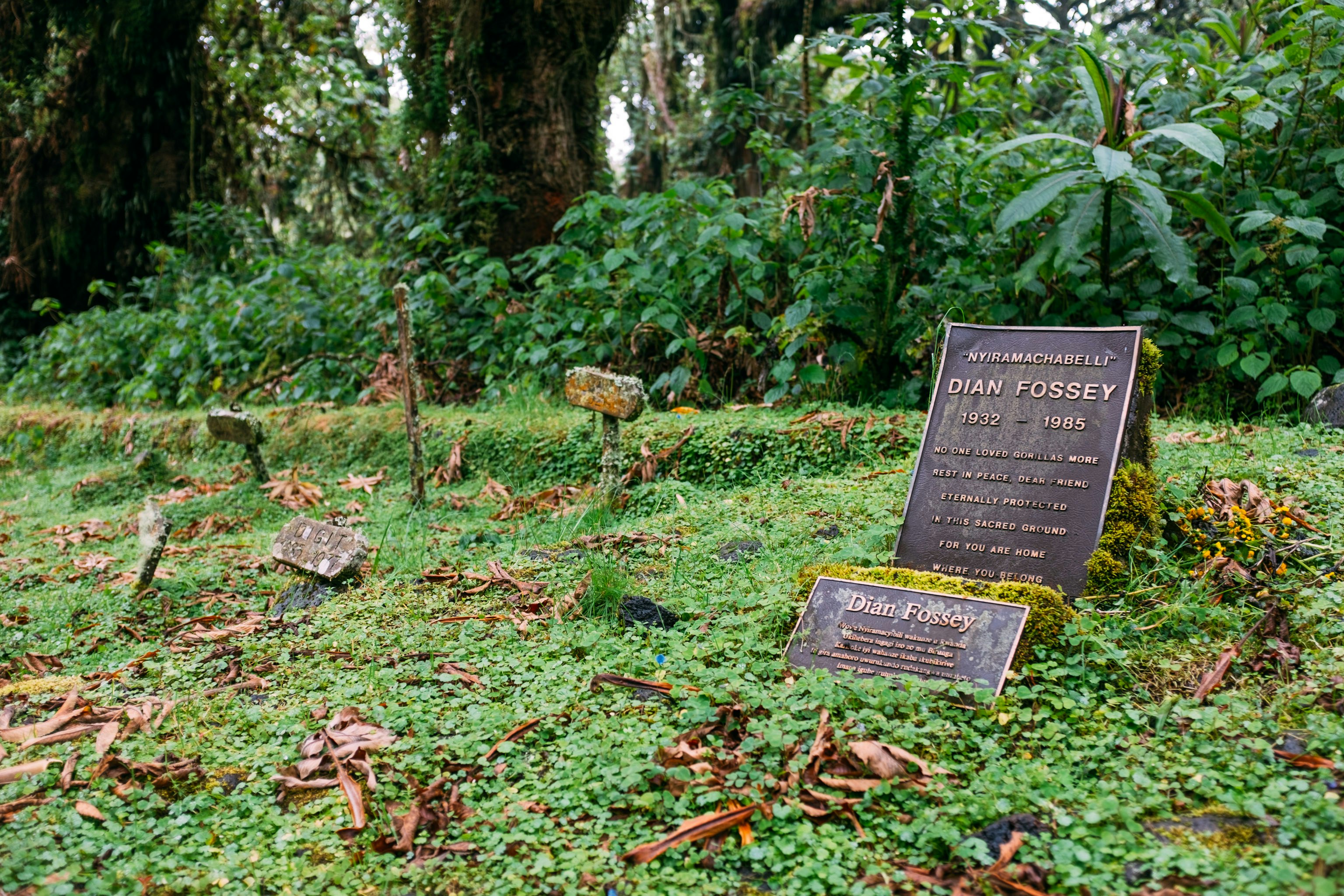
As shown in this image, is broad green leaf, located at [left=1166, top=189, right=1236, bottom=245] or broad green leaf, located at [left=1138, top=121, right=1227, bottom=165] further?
broad green leaf, located at [left=1166, top=189, right=1236, bottom=245]

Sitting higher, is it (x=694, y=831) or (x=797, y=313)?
(x=797, y=313)

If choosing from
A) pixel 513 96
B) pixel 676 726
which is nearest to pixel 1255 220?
pixel 676 726

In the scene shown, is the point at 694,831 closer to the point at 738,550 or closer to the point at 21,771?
the point at 21,771

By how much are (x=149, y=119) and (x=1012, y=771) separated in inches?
567

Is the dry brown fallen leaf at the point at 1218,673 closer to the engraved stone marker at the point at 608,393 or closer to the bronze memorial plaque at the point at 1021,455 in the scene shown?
the bronze memorial plaque at the point at 1021,455

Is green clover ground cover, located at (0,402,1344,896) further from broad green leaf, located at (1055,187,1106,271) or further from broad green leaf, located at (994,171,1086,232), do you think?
broad green leaf, located at (994,171,1086,232)

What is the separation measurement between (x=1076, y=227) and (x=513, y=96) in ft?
19.8

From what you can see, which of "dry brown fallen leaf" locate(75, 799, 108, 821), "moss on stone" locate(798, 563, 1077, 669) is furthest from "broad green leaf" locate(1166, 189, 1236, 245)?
"dry brown fallen leaf" locate(75, 799, 108, 821)

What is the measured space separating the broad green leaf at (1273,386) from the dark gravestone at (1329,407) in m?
0.20

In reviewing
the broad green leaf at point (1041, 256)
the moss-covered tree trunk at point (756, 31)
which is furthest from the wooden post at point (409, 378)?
the moss-covered tree trunk at point (756, 31)

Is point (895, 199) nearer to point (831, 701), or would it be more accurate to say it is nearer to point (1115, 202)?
point (1115, 202)

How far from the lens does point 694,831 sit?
2.52 metres

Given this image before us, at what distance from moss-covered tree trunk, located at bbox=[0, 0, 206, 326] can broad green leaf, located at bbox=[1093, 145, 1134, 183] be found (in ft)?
40.5

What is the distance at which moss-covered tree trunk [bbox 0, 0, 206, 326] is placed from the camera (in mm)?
12828
